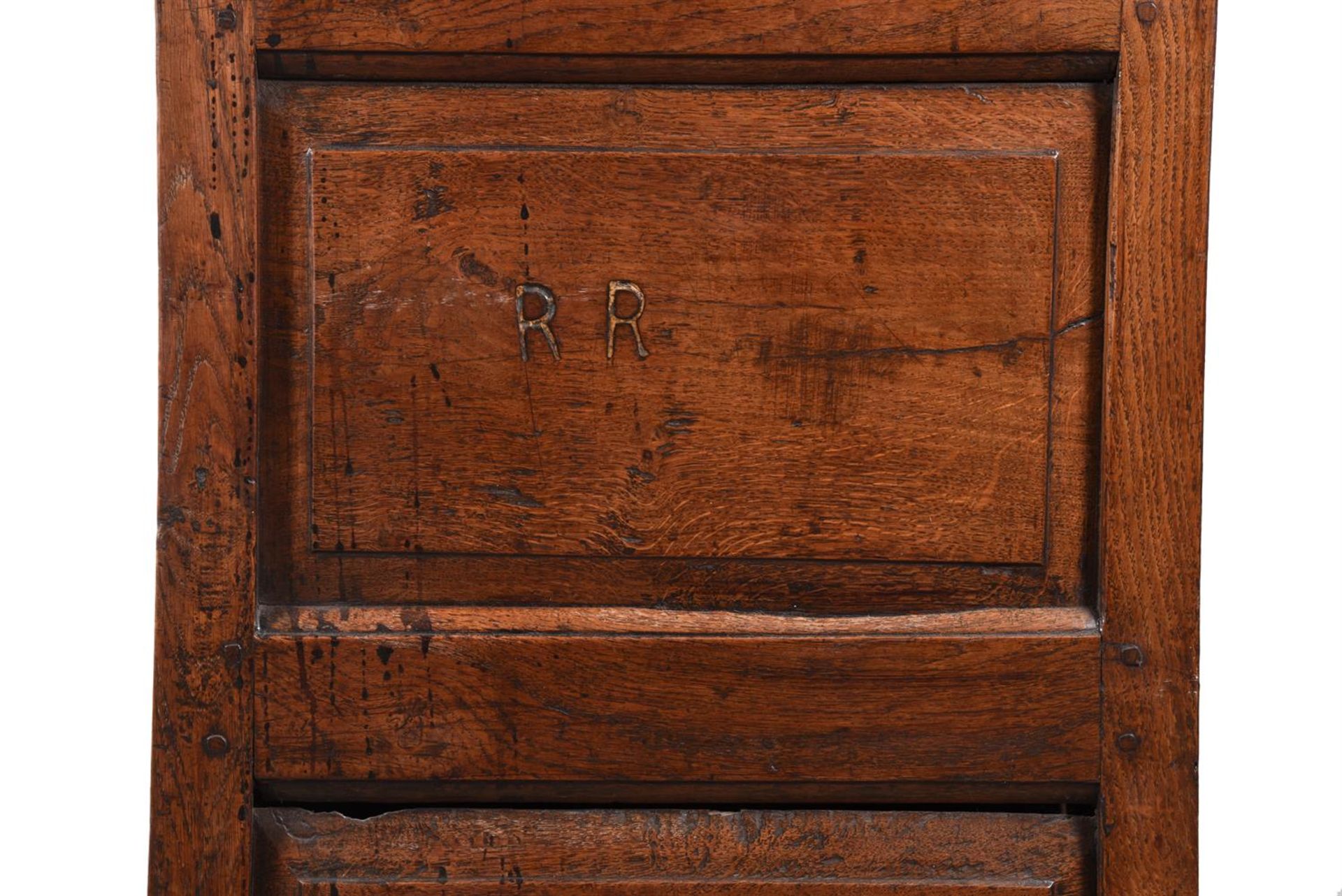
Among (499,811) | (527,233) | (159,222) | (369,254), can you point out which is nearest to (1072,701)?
(499,811)

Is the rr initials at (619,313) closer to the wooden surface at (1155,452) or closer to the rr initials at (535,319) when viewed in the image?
the rr initials at (535,319)

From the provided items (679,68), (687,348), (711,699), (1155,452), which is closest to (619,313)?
(687,348)

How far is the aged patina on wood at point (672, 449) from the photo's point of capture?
113 centimetres

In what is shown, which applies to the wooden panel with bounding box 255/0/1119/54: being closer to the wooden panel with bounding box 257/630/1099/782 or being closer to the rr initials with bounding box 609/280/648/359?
the rr initials with bounding box 609/280/648/359

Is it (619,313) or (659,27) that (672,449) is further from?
(659,27)

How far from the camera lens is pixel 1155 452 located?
114cm

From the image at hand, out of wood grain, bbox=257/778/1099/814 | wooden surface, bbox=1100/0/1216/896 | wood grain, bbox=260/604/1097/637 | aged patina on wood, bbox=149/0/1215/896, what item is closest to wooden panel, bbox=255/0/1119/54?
aged patina on wood, bbox=149/0/1215/896

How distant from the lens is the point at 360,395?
1162 mm

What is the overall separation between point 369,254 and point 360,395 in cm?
12

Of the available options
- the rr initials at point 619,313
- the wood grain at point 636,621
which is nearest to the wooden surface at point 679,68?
the rr initials at point 619,313

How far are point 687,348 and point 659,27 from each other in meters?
0.27

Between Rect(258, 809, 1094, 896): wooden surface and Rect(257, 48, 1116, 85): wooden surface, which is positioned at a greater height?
Rect(257, 48, 1116, 85): wooden surface

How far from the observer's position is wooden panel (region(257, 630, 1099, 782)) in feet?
3.77

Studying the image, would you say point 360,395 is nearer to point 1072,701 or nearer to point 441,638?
point 441,638
